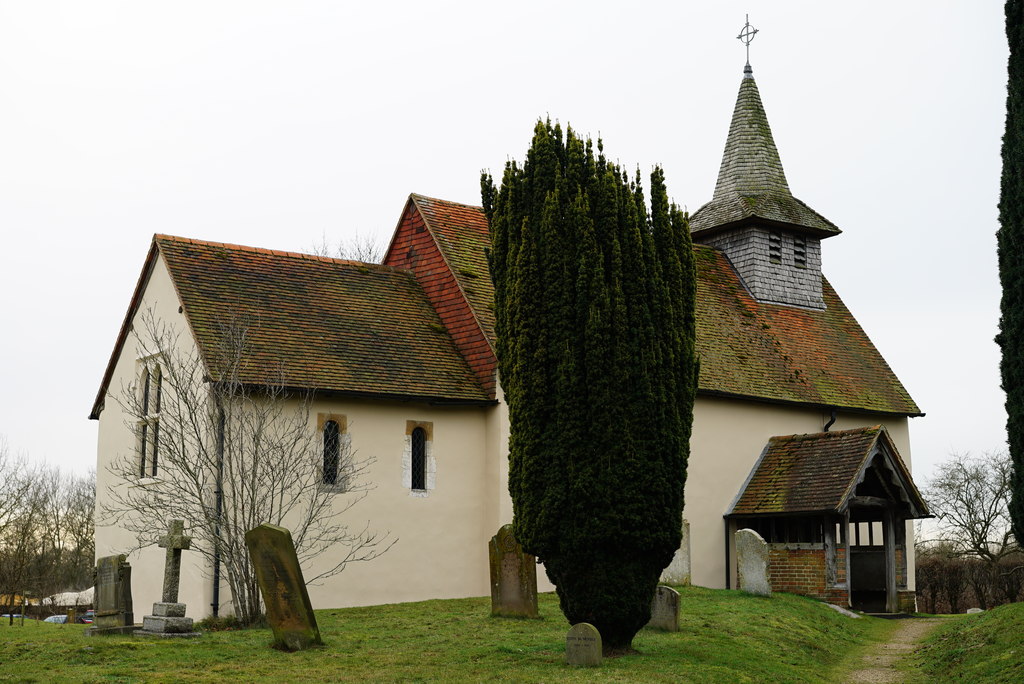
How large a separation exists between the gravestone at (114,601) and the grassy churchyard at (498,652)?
0.41m

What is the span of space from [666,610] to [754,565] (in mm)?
5397

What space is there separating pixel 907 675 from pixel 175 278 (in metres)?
14.3

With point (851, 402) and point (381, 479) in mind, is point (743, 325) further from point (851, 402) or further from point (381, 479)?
point (381, 479)

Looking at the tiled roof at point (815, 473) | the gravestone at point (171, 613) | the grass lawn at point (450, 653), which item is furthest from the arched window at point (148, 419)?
the tiled roof at point (815, 473)

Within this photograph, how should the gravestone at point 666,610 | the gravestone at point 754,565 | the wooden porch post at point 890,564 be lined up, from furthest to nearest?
the wooden porch post at point 890,564, the gravestone at point 754,565, the gravestone at point 666,610

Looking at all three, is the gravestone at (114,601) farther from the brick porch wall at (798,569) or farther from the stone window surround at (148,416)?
the brick porch wall at (798,569)

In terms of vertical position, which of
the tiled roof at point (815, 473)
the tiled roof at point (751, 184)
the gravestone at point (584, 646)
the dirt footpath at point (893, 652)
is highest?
the tiled roof at point (751, 184)

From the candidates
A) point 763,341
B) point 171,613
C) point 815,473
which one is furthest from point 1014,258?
point 171,613

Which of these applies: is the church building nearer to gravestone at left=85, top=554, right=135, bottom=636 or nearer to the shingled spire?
the shingled spire

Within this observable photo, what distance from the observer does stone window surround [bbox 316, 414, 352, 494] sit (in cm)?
2028

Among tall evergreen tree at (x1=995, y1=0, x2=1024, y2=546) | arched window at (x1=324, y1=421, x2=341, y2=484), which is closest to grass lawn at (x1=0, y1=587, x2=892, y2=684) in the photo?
arched window at (x1=324, y1=421, x2=341, y2=484)

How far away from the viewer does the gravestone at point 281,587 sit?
565 inches

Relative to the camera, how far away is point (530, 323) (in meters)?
14.5

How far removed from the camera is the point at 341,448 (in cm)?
2053
